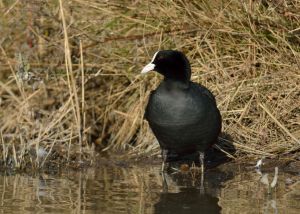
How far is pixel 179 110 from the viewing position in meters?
6.25

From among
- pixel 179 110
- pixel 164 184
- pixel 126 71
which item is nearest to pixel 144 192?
pixel 164 184

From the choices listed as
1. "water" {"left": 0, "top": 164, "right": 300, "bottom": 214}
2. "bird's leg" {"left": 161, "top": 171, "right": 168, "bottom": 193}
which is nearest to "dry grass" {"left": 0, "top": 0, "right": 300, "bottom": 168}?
"water" {"left": 0, "top": 164, "right": 300, "bottom": 214}

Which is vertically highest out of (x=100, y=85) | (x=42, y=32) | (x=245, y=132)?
→ (x=42, y=32)

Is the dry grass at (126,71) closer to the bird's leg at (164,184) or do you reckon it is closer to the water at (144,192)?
the water at (144,192)

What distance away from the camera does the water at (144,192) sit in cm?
516

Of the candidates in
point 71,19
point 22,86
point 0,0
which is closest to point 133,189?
point 22,86

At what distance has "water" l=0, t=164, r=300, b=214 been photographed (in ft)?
16.9

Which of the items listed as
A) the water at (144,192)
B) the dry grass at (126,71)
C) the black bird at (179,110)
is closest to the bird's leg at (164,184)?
the water at (144,192)

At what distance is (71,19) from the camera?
317 inches

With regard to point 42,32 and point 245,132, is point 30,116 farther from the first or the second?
Answer: point 245,132

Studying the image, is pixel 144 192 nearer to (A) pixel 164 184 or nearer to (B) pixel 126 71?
(A) pixel 164 184

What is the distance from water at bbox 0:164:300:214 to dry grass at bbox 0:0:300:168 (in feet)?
1.43

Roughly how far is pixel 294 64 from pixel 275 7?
56 cm

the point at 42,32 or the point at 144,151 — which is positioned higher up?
the point at 42,32
